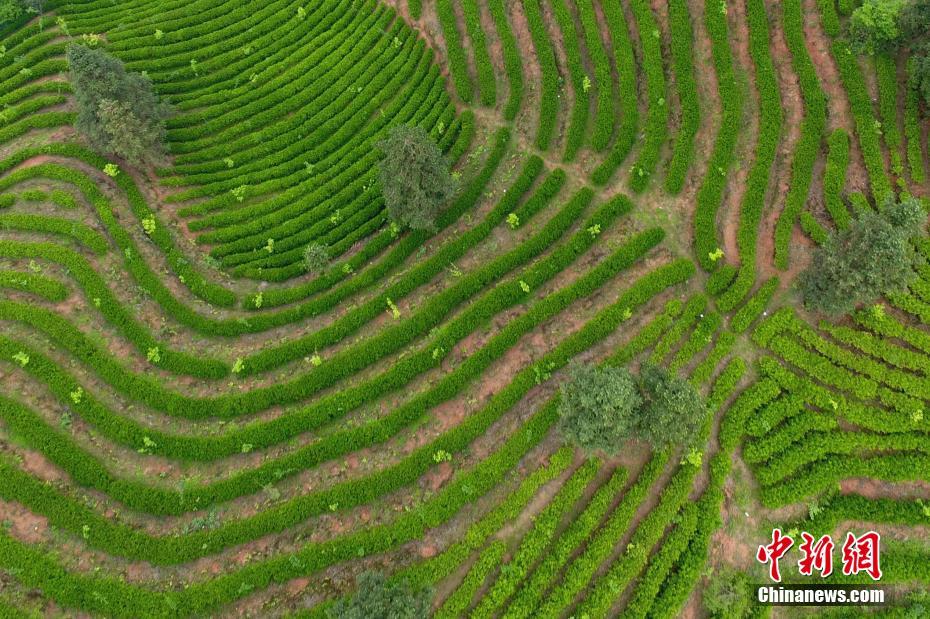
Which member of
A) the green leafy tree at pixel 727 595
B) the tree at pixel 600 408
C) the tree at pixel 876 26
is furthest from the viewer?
the tree at pixel 876 26

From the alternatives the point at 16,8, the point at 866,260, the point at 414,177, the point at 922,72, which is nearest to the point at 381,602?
the point at 414,177

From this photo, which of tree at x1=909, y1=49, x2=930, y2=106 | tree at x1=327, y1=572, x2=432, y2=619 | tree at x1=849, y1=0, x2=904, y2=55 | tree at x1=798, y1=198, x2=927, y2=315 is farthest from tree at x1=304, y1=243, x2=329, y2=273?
tree at x1=909, y1=49, x2=930, y2=106

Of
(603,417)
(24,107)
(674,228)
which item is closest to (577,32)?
(674,228)

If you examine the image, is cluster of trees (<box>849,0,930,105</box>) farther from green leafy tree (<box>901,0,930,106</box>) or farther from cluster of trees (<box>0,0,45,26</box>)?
cluster of trees (<box>0,0,45,26</box>)

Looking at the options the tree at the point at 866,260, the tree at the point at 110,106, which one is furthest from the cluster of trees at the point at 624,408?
the tree at the point at 110,106

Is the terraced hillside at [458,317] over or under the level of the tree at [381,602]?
over

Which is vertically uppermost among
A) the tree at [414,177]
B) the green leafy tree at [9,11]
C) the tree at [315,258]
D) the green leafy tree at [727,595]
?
the green leafy tree at [9,11]

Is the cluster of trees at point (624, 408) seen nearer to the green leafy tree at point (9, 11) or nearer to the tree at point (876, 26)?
the tree at point (876, 26)
